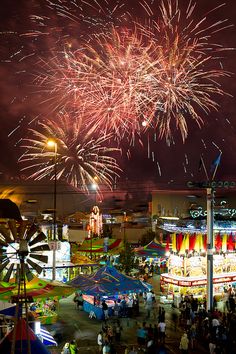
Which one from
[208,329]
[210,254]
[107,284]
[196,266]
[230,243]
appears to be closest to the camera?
[208,329]

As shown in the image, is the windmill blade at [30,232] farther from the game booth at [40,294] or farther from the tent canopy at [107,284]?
the tent canopy at [107,284]

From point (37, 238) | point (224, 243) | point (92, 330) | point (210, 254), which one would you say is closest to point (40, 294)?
point (92, 330)

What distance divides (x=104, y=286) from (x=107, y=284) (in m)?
0.27

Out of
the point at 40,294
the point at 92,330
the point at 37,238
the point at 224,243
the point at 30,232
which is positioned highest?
the point at 30,232

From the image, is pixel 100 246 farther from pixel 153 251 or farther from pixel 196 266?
pixel 196 266

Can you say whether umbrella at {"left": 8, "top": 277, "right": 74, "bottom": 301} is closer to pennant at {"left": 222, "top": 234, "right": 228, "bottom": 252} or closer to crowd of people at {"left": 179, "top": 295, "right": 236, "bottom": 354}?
crowd of people at {"left": 179, "top": 295, "right": 236, "bottom": 354}

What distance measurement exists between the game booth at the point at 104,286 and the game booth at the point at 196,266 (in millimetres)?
3980

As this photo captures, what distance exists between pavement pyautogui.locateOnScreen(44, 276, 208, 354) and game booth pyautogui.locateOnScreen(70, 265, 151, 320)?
0.69m

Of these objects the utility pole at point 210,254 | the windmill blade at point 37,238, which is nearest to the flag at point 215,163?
the utility pole at point 210,254

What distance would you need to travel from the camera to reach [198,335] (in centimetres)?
1947

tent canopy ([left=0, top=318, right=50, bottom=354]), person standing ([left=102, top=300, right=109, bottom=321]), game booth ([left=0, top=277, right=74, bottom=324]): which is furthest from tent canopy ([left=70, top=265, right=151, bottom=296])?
tent canopy ([left=0, top=318, right=50, bottom=354])

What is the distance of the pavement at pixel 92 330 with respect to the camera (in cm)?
1797

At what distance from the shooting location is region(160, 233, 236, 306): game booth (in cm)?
2694

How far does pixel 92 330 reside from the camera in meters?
20.8
